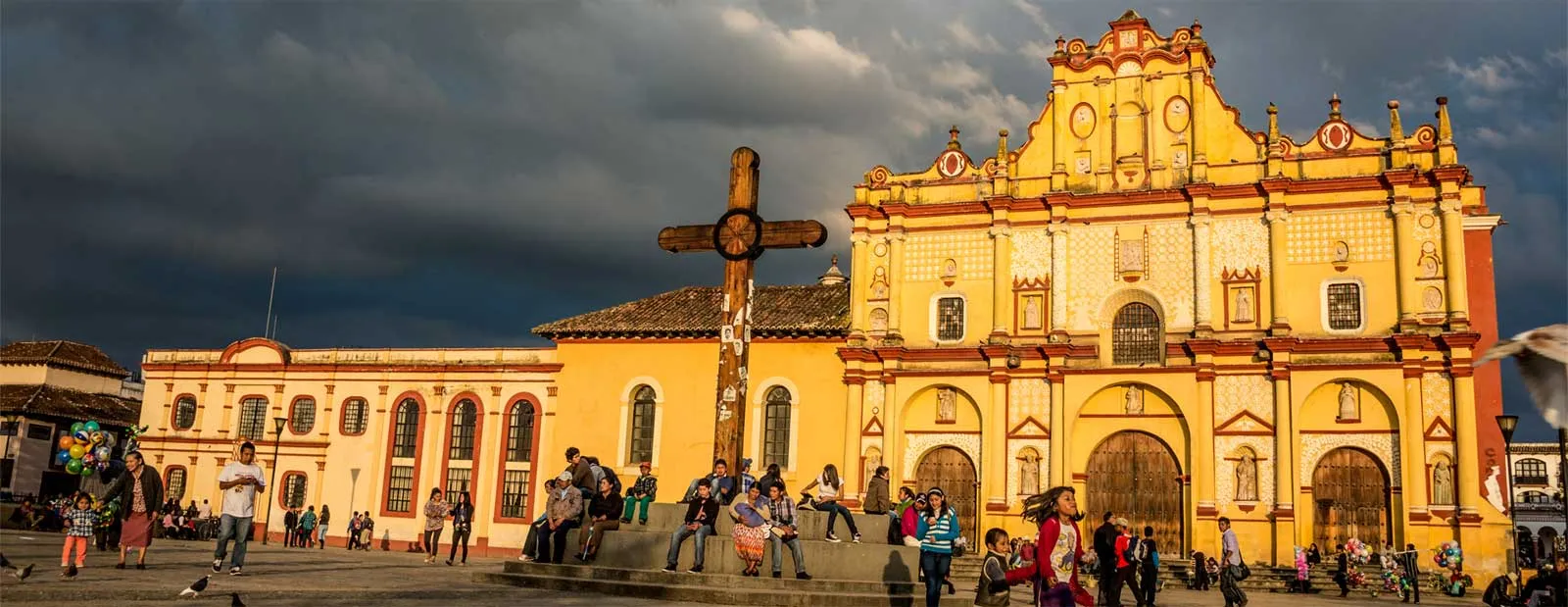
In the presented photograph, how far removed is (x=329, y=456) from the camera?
126 ft

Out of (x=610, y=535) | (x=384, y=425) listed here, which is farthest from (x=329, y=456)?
(x=610, y=535)

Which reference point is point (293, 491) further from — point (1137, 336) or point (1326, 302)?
point (1326, 302)

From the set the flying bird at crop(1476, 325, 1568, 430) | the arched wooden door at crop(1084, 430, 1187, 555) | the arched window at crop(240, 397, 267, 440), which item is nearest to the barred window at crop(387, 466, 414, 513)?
the arched window at crop(240, 397, 267, 440)

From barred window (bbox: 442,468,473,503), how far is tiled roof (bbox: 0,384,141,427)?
17.2 m

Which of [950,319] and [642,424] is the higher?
[950,319]

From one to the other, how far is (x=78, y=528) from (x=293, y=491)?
27224mm

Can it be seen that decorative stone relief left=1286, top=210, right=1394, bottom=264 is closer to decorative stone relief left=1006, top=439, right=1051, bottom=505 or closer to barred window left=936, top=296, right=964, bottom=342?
decorative stone relief left=1006, top=439, right=1051, bottom=505

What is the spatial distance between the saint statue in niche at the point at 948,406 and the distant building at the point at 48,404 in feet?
103

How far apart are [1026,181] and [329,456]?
2317cm

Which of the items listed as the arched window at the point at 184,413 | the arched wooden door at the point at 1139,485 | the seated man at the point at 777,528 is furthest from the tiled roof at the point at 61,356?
the seated man at the point at 777,528

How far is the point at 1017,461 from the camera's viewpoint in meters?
30.5

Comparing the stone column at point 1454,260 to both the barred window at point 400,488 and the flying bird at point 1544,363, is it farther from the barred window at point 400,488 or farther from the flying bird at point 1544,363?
the barred window at point 400,488

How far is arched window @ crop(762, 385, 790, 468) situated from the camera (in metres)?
33.5

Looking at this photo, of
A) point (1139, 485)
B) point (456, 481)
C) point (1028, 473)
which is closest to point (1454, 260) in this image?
point (1139, 485)
